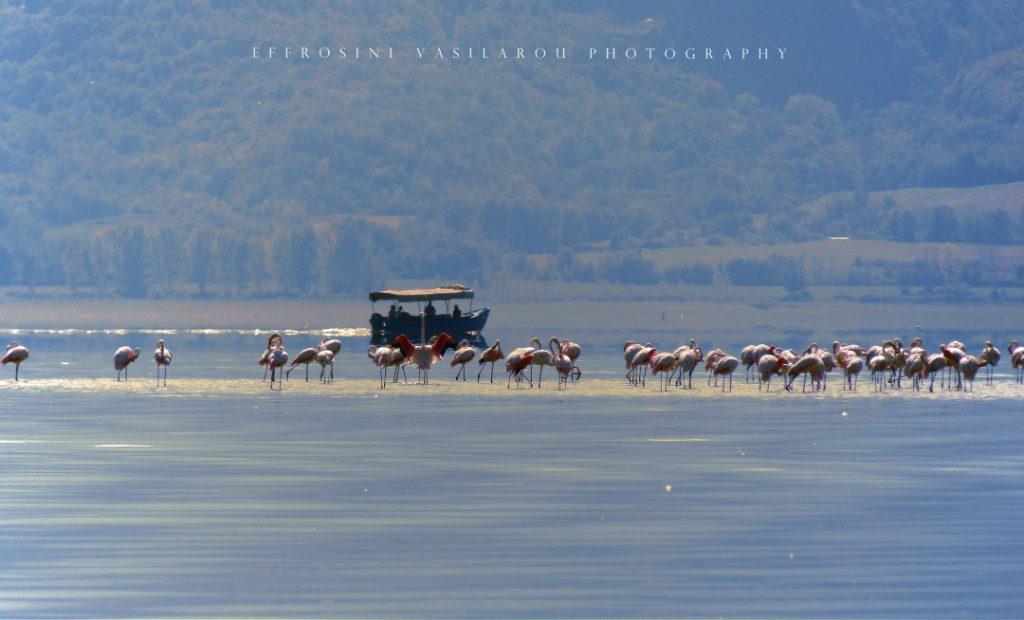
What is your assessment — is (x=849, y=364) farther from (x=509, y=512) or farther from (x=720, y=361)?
(x=509, y=512)

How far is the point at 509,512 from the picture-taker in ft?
62.7

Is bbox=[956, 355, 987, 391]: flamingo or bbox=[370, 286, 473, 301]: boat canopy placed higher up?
bbox=[370, 286, 473, 301]: boat canopy

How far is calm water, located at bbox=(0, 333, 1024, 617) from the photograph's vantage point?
14664 mm

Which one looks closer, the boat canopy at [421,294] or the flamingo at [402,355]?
the flamingo at [402,355]

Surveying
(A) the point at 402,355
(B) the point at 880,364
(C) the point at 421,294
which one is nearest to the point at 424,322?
(C) the point at 421,294

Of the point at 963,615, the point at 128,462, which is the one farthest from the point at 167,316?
the point at 963,615

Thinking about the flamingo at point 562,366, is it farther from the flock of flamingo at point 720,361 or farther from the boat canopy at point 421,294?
the boat canopy at point 421,294

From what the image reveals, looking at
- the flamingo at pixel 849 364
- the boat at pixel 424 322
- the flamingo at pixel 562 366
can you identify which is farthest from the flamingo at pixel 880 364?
the boat at pixel 424 322

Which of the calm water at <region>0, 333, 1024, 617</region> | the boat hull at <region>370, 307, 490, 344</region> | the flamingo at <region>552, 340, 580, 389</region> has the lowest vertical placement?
the calm water at <region>0, 333, 1024, 617</region>

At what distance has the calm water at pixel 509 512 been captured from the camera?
1466 cm

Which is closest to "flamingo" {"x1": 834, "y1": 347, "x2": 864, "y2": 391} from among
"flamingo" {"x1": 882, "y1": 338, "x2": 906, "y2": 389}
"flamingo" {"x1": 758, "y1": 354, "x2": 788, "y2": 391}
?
"flamingo" {"x1": 882, "y1": 338, "x2": 906, "y2": 389}

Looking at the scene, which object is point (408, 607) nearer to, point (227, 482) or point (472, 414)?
point (227, 482)

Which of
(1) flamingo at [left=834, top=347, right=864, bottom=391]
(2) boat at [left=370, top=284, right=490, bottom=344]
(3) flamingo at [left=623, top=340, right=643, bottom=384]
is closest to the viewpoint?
(1) flamingo at [left=834, top=347, right=864, bottom=391]

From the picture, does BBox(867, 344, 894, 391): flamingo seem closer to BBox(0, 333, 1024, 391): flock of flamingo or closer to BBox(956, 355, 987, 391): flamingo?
BBox(0, 333, 1024, 391): flock of flamingo
